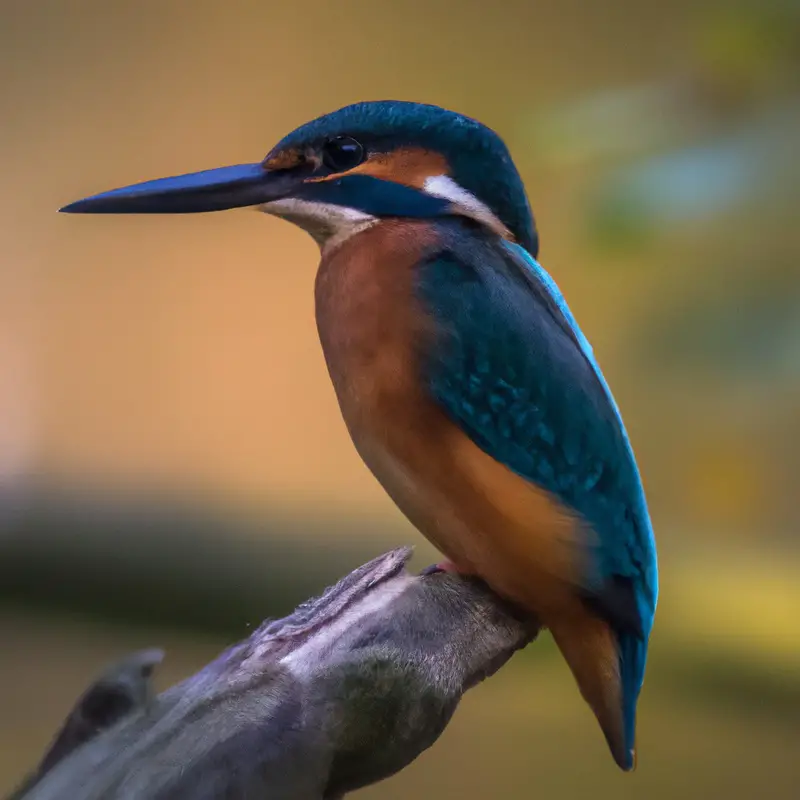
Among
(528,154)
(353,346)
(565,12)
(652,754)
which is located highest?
(565,12)

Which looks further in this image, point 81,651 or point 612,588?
point 81,651

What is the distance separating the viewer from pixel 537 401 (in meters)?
0.60

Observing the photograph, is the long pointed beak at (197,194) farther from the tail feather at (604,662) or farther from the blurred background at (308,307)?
the tail feather at (604,662)

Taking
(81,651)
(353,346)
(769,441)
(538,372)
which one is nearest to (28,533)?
(81,651)

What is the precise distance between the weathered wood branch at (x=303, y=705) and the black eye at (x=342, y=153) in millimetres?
369

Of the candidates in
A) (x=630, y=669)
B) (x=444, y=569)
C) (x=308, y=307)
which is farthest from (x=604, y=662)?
(x=308, y=307)

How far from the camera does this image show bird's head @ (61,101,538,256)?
62 cm

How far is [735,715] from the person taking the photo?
34.5 inches

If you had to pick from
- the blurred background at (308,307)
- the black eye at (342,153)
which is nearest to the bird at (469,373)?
the black eye at (342,153)

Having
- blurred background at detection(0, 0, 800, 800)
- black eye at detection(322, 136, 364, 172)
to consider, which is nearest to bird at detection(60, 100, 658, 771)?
black eye at detection(322, 136, 364, 172)

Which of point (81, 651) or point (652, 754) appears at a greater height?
point (81, 651)

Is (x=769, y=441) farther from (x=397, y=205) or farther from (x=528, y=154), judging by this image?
(x=397, y=205)

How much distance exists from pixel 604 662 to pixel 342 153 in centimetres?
49

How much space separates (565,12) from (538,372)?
0.59 metres
